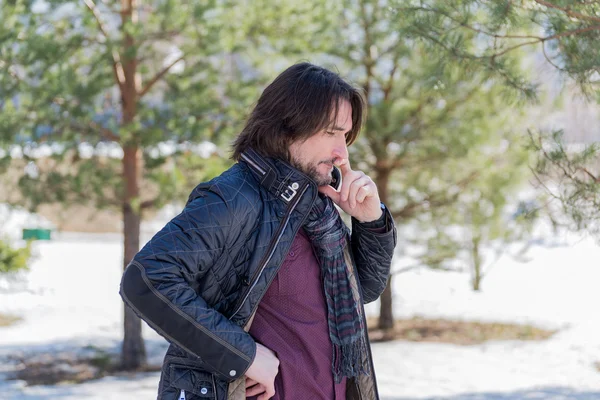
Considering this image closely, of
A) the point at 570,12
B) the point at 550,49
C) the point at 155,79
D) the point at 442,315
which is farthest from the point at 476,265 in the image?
the point at 570,12

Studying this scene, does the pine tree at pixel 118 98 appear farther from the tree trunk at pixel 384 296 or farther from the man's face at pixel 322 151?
the man's face at pixel 322 151

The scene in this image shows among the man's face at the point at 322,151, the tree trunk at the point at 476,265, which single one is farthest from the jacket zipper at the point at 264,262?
the tree trunk at the point at 476,265

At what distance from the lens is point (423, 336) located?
9.38m

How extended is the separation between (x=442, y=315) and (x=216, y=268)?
9.53 meters

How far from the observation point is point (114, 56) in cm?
698

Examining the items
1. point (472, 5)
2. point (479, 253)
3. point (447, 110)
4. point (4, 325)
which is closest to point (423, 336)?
point (479, 253)

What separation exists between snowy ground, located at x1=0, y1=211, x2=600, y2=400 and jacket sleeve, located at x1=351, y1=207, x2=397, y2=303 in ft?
13.0

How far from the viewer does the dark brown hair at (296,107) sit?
1.96 m

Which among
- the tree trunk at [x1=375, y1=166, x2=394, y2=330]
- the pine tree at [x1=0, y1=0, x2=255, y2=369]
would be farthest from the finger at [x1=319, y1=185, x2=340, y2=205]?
the tree trunk at [x1=375, y1=166, x2=394, y2=330]

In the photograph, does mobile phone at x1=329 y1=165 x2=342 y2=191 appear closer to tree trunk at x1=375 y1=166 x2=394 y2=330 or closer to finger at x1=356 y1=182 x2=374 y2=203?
finger at x1=356 y1=182 x2=374 y2=203

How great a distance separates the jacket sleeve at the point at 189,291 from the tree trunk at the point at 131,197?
553 cm

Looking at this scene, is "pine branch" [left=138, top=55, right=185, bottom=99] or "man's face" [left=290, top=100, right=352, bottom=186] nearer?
"man's face" [left=290, top=100, right=352, bottom=186]

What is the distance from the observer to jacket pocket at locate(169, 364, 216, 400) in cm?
177

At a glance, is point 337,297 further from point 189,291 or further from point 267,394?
point 189,291
